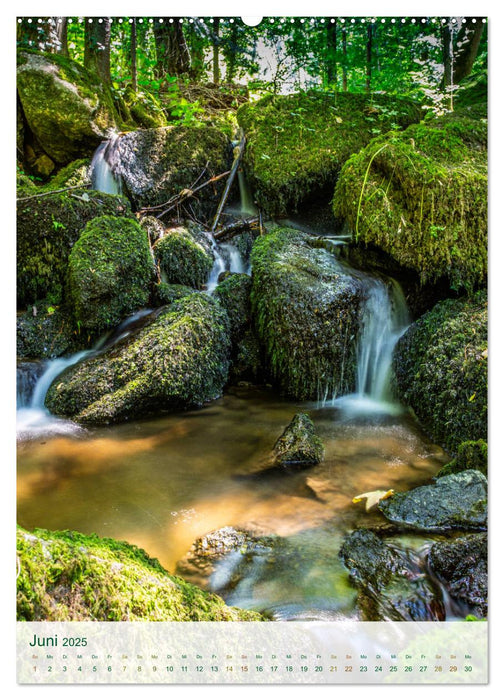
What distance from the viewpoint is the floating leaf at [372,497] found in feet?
10.0

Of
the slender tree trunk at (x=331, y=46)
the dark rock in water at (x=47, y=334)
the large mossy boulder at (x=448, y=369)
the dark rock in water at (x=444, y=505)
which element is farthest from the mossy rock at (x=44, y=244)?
the dark rock in water at (x=444, y=505)

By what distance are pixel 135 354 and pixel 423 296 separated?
9.60 feet

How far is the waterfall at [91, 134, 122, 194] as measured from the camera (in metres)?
6.50

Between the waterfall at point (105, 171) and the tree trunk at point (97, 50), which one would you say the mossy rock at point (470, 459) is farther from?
the waterfall at point (105, 171)

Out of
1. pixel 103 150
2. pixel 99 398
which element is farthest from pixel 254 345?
pixel 103 150

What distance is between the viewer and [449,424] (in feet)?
12.6

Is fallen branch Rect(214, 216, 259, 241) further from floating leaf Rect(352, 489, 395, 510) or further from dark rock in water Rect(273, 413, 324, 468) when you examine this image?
floating leaf Rect(352, 489, 395, 510)

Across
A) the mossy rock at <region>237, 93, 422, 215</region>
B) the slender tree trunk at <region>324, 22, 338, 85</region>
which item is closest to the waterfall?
the mossy rock at <region>237, 93, 422, 215</region>

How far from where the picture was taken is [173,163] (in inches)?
267

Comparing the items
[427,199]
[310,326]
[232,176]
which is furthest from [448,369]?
[232,176]

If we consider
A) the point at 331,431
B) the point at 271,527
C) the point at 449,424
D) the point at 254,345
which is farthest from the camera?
the point at 254,345

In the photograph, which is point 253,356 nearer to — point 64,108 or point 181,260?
point 181,260

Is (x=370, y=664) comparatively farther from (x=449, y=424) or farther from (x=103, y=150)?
(x=103, y=150)

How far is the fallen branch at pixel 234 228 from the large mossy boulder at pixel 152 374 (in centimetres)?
202
